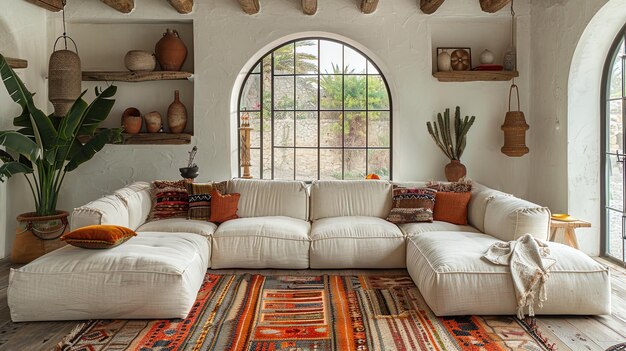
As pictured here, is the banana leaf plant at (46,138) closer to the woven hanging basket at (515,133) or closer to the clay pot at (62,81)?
the clay pot at (62,81)

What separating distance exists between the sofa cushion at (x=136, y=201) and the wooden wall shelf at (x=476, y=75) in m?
3.27

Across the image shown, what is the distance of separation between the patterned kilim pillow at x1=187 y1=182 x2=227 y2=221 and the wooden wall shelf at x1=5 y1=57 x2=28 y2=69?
6.72ft

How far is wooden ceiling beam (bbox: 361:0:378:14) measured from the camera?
5.57 meters

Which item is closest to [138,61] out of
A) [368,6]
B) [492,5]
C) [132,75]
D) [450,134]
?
[132,75]

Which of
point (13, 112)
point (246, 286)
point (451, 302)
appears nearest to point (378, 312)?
point (451, 302)

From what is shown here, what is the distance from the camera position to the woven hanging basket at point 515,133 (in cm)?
580

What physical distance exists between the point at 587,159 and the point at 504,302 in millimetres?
2342

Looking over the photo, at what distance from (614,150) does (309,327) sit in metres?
3.36

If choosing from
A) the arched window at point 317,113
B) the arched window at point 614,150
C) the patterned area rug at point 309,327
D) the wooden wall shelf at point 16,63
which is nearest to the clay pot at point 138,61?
the wooden wall shelf at point 16,63

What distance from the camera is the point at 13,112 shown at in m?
5.58

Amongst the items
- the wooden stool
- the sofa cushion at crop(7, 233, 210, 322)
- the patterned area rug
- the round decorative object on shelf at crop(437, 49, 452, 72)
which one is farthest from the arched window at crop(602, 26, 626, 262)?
the sofa cushion at crop(7, 233, 210, 322)

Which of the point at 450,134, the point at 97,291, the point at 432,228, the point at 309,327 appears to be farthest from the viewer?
the point at 450,134

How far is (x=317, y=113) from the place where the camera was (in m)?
6.55

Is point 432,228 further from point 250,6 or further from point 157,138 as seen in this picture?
point 157,138
